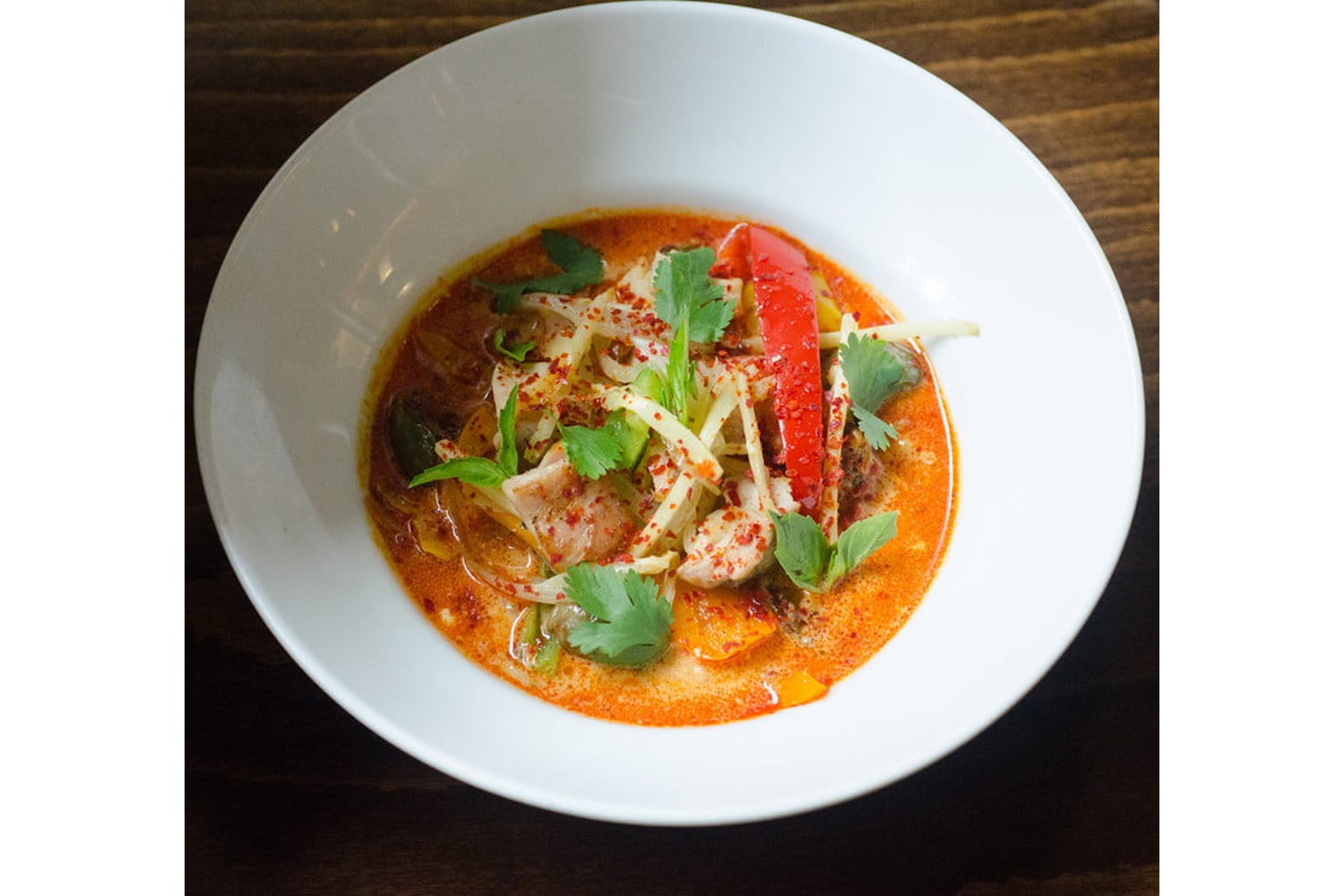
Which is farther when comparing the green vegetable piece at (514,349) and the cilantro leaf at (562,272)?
the cilantro leaf at (562,272)

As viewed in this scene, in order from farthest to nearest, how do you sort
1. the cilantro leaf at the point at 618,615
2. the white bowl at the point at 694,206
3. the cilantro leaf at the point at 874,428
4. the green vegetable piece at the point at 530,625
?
the cilantro leaf at the point at 874,428 → the green vegetable piece at the point at 530,625 → the cilantro leaf at the point at 618,615 → the white bowl at the point at 694,206

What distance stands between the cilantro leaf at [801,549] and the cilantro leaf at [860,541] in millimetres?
26

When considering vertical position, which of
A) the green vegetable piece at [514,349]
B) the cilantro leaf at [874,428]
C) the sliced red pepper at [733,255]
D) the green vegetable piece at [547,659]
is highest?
the sliced red pepper at [733,255]

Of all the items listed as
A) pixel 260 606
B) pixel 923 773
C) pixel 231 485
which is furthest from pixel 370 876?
pixel 923 773

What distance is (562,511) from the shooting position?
2129 millimetres

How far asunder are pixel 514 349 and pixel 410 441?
0.31 meters

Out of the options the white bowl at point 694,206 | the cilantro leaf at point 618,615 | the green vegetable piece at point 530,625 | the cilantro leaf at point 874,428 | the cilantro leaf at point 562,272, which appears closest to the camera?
the white bowl at point 694,206

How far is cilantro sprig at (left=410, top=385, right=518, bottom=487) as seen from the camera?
2.10 m

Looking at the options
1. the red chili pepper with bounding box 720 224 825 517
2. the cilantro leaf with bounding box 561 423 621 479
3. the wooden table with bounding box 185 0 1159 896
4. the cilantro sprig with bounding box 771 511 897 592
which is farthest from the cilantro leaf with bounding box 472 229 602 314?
the cilantro sprig with bounding box 771 511 897 592

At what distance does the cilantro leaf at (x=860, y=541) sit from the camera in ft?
6.84

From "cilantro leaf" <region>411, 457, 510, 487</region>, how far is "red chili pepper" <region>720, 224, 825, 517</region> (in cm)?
61

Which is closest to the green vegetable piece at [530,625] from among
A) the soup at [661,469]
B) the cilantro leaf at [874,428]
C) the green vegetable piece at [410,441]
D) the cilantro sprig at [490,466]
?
the soup at [661,469]

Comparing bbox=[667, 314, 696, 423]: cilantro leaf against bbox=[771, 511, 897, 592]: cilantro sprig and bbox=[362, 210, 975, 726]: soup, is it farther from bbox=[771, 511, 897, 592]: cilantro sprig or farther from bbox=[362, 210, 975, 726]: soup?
bbox=[771, 511, 897, 592]: cilantro sprig

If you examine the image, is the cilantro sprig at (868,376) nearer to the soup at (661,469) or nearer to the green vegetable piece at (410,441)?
the soup at (661,469)
